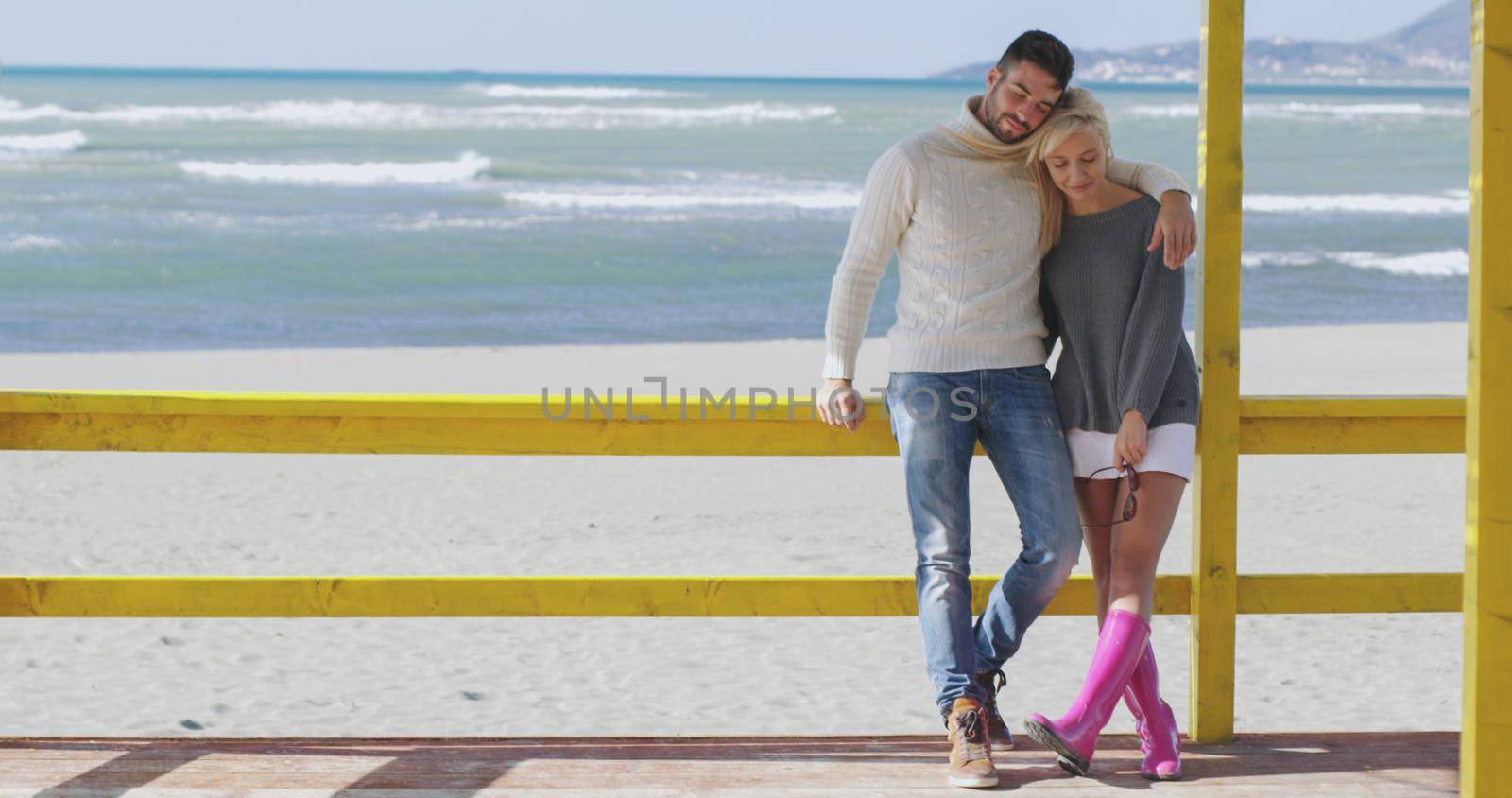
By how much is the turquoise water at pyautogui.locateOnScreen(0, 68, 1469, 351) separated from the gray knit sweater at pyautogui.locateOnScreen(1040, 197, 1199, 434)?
9475 mm

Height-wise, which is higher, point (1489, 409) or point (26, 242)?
point (26, 242)

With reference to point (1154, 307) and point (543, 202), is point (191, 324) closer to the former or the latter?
point (543, 202)

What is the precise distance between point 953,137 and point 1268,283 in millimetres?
13494

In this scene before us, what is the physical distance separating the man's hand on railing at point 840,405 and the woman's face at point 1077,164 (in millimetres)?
546

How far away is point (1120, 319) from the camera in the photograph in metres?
2.86

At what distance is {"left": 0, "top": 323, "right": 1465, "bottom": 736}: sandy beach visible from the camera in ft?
14.6

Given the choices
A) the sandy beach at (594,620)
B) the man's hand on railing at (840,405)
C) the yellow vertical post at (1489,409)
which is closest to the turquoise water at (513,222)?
the sandy beach at (594,620)

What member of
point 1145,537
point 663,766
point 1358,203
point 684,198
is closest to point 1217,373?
point 1145,537

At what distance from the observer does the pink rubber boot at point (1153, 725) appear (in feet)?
9.60

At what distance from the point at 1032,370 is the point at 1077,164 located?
0.39 meters

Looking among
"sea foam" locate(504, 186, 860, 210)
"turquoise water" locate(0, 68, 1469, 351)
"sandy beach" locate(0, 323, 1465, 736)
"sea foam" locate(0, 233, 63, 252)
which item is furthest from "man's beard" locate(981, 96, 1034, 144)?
"sea foam" locate(504, 186, 860, 210)

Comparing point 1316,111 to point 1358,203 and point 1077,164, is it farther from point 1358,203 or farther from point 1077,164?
point 1077,164

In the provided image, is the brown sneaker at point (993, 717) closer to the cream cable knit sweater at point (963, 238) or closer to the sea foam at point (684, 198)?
the cream cable knit sweater at point (963, 238)

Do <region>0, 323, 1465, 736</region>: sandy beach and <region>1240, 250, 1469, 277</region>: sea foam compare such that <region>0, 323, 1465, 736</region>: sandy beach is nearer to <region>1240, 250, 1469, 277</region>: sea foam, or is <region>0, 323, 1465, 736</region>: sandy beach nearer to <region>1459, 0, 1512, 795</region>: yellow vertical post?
<region>1459, 0, 1512, 795</region>: yellow vertical post
